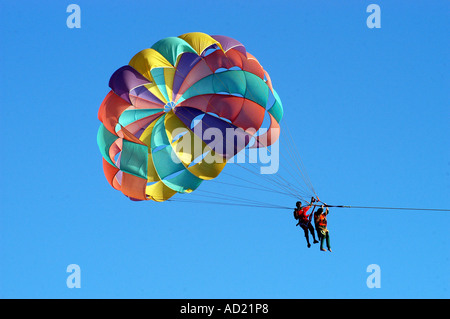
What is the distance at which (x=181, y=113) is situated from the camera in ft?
60.9

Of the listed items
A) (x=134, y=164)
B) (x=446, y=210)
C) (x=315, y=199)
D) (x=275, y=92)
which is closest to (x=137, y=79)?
(x=134, y=164)

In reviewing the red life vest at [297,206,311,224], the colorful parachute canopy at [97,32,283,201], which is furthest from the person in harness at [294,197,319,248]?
the colorful parachute canopy at [97,32,283,201]

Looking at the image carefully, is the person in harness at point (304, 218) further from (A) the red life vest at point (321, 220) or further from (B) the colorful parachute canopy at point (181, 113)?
(B) the colorful parachute canopy at point (181, 113)

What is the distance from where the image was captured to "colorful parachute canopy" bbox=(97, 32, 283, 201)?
17984mm

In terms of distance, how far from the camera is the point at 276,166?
61.7ft

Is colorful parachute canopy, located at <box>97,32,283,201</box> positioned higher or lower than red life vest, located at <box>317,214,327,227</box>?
higher

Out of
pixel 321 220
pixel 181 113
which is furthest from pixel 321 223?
pixel 181 113

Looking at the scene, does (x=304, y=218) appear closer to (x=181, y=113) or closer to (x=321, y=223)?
(x=321, y=223)

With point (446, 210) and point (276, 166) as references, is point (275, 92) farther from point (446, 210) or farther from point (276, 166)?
point (446, 210)

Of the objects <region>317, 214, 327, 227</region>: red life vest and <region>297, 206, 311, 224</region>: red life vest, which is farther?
<region>297, 206, 311, 224</region>: red life vest

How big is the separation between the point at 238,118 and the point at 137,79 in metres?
2.60

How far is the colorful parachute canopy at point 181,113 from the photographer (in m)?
18.0

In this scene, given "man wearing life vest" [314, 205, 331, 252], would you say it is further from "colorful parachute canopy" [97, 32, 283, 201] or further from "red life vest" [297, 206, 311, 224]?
"colorful parachute canopy" [97, 32, 283, 201]

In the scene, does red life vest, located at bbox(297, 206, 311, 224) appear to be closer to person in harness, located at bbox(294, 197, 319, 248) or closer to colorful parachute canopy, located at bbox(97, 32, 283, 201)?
person in harness, located at bbox(294, 197, 319, 248)
